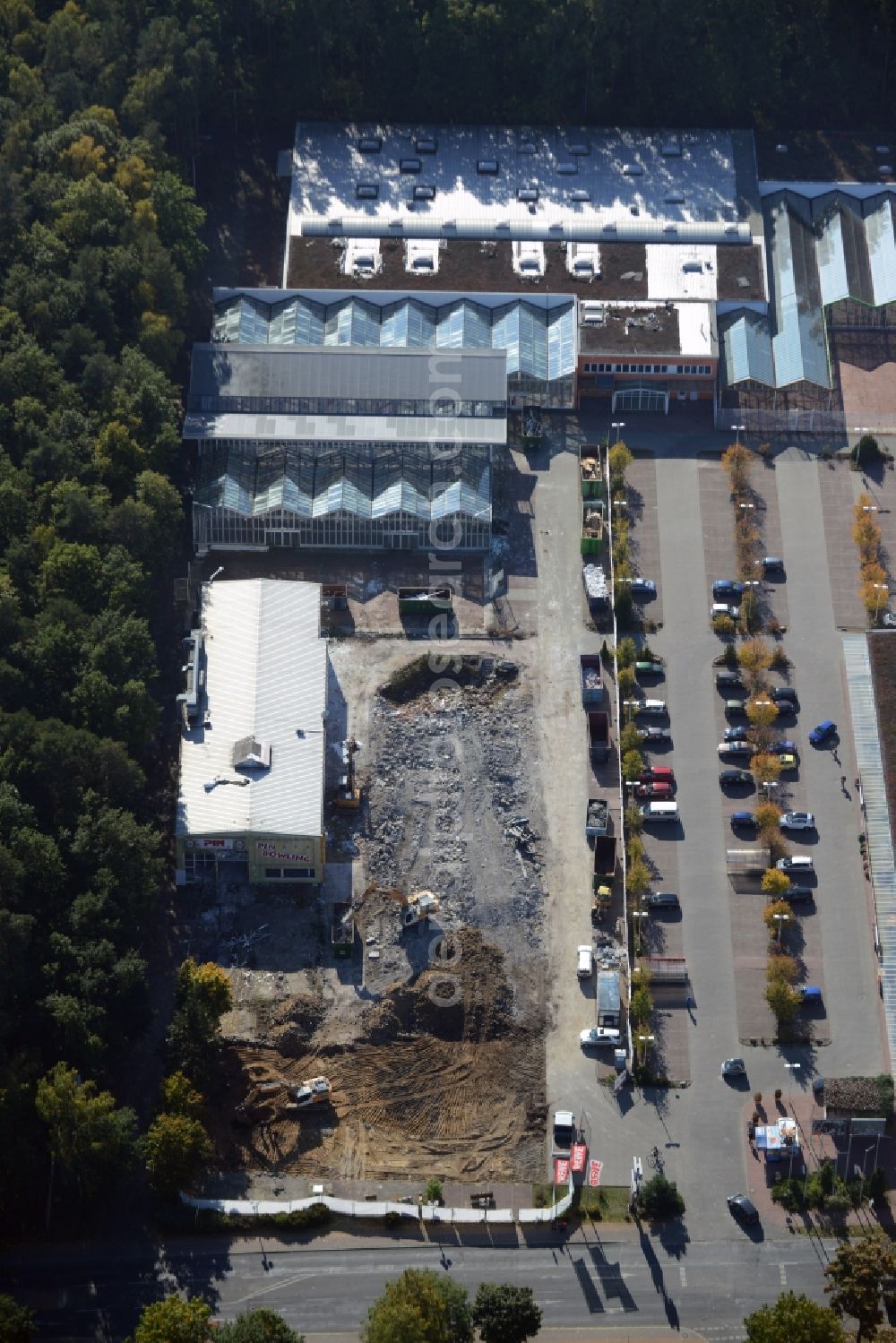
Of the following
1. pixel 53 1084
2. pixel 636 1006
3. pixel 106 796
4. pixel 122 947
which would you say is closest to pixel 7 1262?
pixel 53 1084

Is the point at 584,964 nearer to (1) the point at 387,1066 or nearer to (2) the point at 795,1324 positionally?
(1) the point at 387,1066

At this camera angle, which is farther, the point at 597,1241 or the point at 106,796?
the point at 106,796

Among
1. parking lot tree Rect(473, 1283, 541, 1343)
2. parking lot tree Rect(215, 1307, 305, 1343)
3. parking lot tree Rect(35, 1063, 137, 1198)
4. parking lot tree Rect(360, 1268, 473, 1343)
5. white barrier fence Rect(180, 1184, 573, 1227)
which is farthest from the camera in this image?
white barrier fence Rect(180, 1184, 573, 1227)

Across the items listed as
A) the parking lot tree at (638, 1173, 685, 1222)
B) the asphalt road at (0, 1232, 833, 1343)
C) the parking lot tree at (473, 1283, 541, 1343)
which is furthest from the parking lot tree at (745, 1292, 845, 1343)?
the parking lot tree at (473, 1283, 541, 1343)

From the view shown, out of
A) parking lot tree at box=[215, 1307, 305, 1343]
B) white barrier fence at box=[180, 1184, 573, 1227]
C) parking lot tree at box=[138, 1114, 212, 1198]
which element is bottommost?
parking lot tree at box=[215, 1307, 305, 1343]

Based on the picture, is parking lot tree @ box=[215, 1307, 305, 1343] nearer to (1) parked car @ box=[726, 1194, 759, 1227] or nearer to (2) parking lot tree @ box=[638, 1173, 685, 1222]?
(2) parking lot tree @ box=[638, 1173, 685, 1222]

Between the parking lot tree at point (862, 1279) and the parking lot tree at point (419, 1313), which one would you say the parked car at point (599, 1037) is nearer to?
the parking lot tree at point (419, 1313)

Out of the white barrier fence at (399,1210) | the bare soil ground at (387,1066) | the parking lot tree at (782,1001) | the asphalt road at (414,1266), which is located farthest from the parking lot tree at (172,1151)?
the parking lot tree at (782,1001)

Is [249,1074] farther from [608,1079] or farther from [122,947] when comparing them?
[608,1079]
